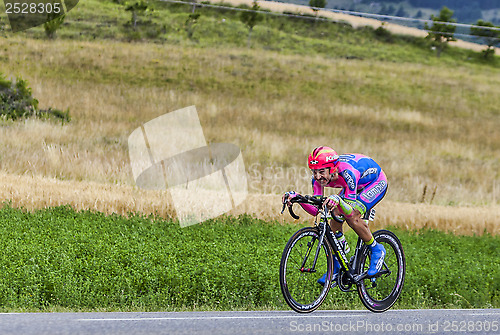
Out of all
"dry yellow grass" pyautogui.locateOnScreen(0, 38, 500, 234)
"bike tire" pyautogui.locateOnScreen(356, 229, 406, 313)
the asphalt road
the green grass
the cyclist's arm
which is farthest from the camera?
"dry yellow grass" pyautogui.locateOnScreen(0, 38, 500, 234)

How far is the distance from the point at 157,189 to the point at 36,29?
4999cm

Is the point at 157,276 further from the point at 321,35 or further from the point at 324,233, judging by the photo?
the point at 321,35

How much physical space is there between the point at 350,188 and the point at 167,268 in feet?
12.6

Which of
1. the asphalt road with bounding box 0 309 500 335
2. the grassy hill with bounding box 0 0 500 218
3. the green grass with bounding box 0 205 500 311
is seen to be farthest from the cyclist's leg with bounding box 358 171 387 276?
the grassy hill with bounding box 0 0 500 218

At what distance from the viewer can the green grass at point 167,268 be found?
9531 mm

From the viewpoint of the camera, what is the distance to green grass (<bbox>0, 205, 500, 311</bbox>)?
9531mm

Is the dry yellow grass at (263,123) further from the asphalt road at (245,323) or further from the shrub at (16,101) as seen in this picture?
the asphalt road at (245,323)

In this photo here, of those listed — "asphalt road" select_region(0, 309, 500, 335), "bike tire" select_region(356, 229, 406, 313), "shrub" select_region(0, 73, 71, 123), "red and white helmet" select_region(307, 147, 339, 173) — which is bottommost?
"shrub" select_region(0, 73, 71, 123)

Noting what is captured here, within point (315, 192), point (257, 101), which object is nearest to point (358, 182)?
point (315, 192)

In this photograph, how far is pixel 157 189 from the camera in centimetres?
1842

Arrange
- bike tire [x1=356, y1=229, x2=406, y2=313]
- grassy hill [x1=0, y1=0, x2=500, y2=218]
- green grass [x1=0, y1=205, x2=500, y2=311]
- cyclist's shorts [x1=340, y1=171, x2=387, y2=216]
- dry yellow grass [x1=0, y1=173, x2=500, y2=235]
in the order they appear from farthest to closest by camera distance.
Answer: grassy hill [x1=0, y1=0, x2=500, y2=218] < dry yellow grass [x1=0, y1=173, x2=500, y2=235] < green grass [x1=0, y1=205, x2=500, y2=311] < bike tire [x1=356, y1=229, x2=406, y2=313] < cyclist's shorts [x1=340, y1=171, x2=387, y2=216]

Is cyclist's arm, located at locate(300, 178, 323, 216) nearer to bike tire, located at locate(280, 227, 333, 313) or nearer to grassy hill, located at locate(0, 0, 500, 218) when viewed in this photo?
bike tire, located at locate(280, 227, 333, 313)

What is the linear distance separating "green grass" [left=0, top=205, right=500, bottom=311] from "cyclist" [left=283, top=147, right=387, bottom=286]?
2.18m

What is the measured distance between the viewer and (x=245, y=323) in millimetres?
8031
